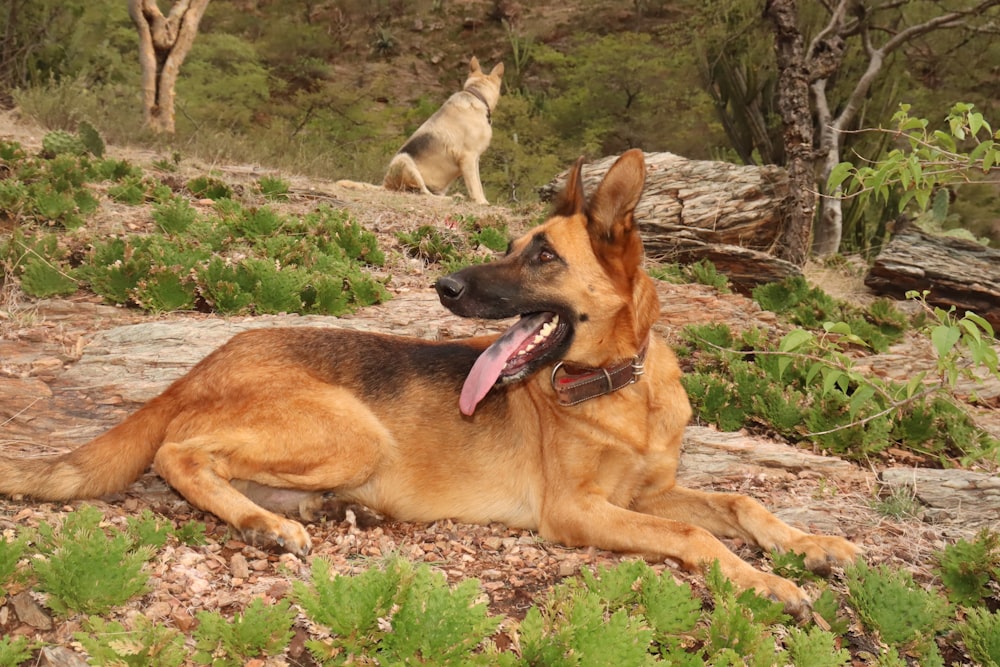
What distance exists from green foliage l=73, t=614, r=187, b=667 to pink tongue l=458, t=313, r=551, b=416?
1751 mm

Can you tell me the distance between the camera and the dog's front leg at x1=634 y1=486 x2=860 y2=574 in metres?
3.58

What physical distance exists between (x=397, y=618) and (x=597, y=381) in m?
1.71

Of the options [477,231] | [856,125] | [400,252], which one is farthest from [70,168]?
[856,125]

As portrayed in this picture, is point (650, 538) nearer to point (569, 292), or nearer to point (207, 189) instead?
point (569, 292)

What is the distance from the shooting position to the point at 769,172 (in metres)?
9.86

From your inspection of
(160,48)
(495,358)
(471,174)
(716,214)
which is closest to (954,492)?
(495,358)

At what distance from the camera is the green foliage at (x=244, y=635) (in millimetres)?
2465

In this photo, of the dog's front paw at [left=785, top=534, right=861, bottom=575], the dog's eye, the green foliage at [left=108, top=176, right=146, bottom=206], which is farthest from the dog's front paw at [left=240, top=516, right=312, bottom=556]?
the green foliage at [left=108, top=176, right=146, bottom=206]

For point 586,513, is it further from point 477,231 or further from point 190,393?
point 477,231

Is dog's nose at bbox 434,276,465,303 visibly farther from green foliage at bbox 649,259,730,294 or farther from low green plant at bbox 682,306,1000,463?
green foliage at bbox 649,259,730,294

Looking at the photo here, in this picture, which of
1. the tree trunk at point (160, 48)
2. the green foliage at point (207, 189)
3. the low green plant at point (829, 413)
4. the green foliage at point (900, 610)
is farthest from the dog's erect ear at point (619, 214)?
the tree trunk at point (160, 48)

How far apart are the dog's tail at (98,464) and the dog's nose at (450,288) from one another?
1549 millimetres

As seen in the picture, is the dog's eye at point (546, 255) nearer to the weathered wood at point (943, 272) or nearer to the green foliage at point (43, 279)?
the green foliage at point (43, 279)

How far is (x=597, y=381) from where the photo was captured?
384 centimetres
